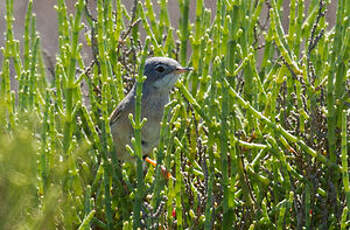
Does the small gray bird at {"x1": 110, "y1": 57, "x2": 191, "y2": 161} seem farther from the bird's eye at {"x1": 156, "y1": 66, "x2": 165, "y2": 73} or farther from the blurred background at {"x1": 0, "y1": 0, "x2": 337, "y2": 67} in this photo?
the blurred background at {"x1": 0, "y1": 0, "x2": 337, "y2": 67}

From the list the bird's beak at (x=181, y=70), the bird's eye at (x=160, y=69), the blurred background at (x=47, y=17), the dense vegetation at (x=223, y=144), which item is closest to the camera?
the dense vegetation at (x=223, y=144)

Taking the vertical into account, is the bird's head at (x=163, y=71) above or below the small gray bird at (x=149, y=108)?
above

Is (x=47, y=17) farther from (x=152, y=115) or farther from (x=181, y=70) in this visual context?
(x=181, y=70)

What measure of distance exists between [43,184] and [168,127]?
0.45 m

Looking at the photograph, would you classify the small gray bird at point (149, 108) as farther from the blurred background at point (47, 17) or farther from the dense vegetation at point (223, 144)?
the blurred background at point (47, 17)

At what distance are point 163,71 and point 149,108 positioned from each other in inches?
7.9

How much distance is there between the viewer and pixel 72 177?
2.06m

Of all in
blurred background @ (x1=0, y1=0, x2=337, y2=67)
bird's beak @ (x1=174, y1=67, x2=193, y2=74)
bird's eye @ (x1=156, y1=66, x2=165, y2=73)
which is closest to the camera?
bird's beak @ (x1=174, y1=67, x2=193, y2=74)

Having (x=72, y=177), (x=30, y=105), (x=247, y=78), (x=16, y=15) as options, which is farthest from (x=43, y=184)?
(x=16, y=15)

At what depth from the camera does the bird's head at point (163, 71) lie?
2614 millimetres

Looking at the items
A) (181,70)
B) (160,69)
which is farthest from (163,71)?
(181,70)

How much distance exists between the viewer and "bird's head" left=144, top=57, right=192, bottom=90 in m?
2.61

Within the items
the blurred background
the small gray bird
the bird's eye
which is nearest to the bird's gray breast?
the small gray bird

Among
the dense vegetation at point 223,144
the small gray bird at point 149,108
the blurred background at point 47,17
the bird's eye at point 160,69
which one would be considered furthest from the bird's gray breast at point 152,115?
the blurred background at point 47,17
